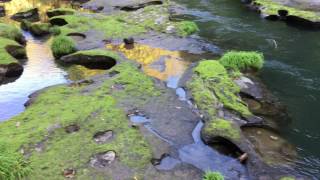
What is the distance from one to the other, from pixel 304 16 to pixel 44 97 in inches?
736

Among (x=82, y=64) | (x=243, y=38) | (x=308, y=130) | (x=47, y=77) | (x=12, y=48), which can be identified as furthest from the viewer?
(x=243, y=38)

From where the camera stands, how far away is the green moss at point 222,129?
13477mm

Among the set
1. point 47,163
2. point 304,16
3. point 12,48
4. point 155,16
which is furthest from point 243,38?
point 47,163

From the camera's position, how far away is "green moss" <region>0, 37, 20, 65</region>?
21075 mm

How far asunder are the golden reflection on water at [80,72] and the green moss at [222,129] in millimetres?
7346

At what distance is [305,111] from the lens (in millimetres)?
16703

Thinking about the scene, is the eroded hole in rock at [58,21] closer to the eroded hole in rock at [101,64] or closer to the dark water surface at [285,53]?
the dark water surface at [285,53]

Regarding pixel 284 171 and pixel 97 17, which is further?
pixel 97 17

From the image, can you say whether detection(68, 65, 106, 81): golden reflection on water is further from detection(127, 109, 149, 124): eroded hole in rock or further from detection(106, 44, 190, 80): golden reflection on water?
detection(127, 109, 149, 124): eroded hole in rock

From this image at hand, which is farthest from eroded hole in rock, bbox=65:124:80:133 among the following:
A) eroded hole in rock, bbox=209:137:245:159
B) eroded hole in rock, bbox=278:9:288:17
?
eroded hole in rock, bbox=278:9:288:17

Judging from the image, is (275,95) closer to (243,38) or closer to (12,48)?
(243,38)

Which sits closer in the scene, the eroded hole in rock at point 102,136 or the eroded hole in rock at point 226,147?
the eroded hole in rock at point 226,147

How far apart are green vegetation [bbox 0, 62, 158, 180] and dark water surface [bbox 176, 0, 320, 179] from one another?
5155mm

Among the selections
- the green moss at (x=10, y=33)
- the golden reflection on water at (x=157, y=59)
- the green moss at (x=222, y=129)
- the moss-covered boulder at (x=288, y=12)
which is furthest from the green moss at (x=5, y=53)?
the moss-covered boulder at (x=288, y=12)
